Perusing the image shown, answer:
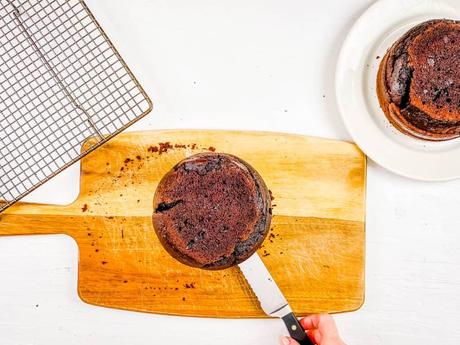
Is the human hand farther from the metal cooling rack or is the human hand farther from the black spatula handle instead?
the metal cooling rack

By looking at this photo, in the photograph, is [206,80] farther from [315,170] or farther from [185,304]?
[185,304]

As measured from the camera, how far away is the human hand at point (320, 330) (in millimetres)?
1171

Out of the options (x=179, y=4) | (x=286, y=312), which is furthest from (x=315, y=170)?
(x=179, y=4)

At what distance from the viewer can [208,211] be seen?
1.03 meters

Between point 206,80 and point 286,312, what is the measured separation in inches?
20.3

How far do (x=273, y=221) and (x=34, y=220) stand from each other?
50cm

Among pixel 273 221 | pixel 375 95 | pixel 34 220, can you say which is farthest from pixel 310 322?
pixel 34 220

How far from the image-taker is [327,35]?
1295 mm

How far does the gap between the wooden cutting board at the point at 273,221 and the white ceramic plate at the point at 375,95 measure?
0.06m

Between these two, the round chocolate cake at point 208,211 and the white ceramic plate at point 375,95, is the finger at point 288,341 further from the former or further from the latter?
the white ceramic plate at point 375,95

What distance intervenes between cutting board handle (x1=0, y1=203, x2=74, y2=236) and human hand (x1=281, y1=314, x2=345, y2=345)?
519 millimetres

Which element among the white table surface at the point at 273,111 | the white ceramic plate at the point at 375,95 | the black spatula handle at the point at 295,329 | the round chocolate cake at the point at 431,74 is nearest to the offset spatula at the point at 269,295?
the black spatula handle at the point at 295,329

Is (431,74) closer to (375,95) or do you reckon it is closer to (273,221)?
(375,95)

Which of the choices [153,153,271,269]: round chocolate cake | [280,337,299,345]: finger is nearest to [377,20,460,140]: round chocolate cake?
[153,153,271,269]: round chocolate cake
